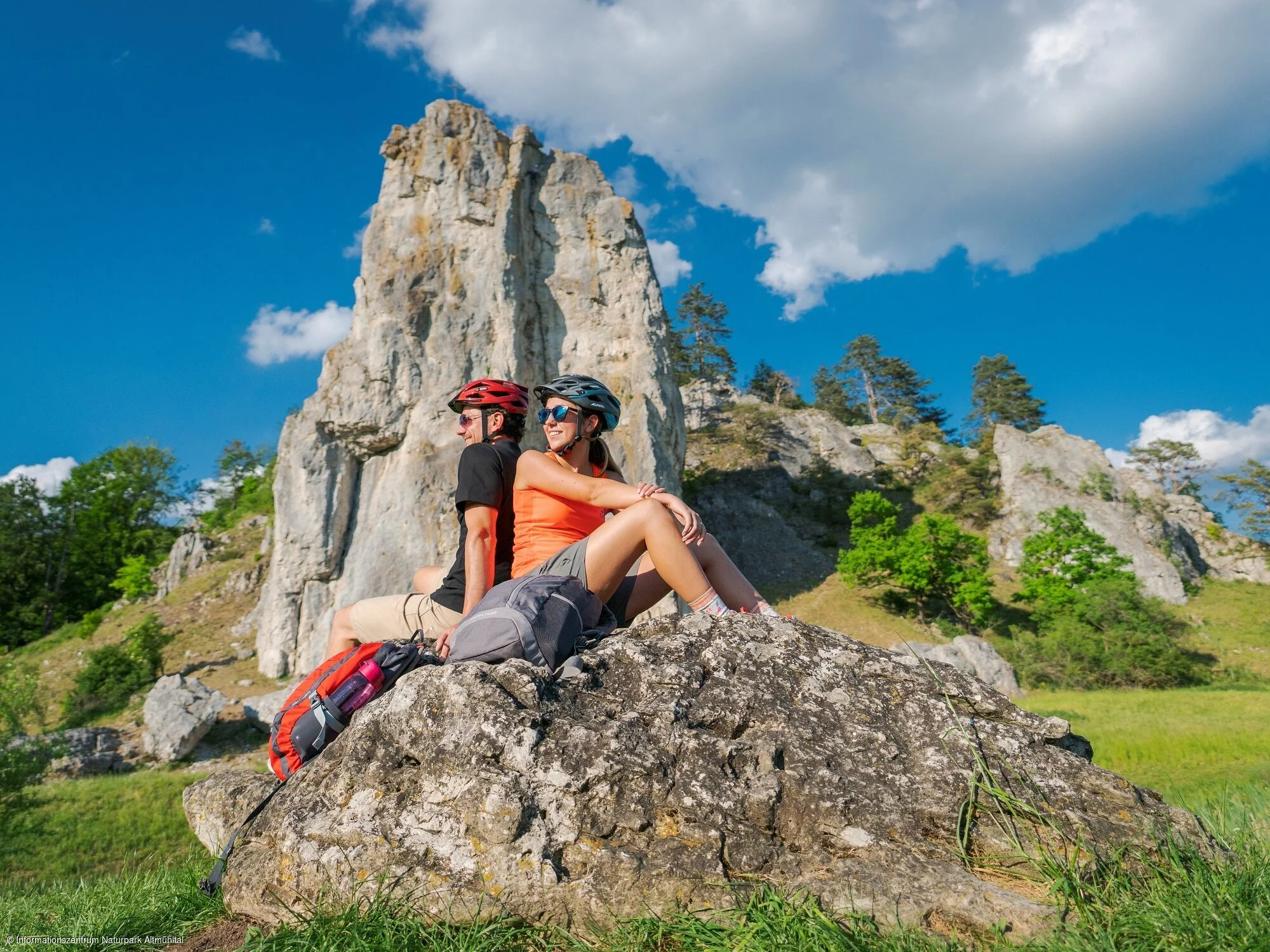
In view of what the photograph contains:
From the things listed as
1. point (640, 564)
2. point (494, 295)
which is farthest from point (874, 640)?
point (640, 564)

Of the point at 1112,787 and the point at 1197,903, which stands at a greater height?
the point at 1112,787

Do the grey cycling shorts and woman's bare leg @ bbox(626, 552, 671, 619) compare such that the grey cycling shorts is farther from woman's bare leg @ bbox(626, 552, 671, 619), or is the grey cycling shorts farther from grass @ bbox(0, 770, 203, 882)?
grass @ bbox(0, 770, 203, 882)

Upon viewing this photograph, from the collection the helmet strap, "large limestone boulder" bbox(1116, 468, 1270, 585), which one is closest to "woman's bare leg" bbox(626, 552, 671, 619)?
the helmet strap

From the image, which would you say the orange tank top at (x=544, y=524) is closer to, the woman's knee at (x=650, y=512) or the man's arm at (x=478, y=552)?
the man's arm at (x=478, y=552)

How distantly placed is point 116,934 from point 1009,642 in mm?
30408

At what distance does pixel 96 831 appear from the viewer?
955 centimetres

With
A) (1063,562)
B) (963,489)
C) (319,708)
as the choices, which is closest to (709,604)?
(319,708)

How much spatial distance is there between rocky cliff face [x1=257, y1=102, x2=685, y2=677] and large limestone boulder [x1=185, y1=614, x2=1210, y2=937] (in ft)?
66.9

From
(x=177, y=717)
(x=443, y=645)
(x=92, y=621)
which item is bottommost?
(x=177, y=717)

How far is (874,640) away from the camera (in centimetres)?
2795

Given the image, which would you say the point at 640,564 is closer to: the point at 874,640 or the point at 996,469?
the point at 874,640

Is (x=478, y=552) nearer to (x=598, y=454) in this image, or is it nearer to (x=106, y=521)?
(x=598, y=454)

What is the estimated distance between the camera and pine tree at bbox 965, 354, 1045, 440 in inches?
2195

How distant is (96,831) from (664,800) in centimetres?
1103
